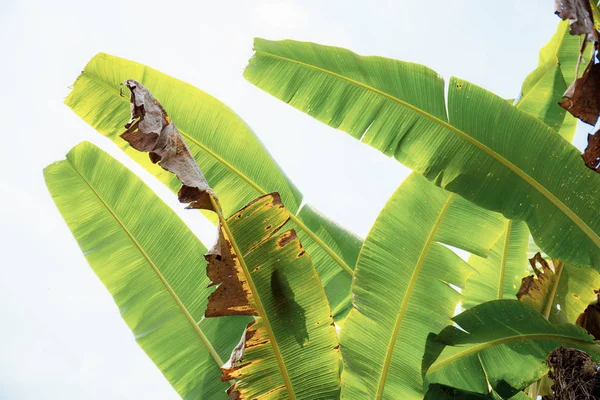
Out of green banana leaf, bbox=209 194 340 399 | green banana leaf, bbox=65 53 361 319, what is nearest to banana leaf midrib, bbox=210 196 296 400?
green banana leaf, bbox=209 194 340 399

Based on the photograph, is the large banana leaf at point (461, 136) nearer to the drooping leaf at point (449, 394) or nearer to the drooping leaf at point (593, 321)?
the drooping leaf at point (593, 321)

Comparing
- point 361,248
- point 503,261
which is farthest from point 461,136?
point 503,261

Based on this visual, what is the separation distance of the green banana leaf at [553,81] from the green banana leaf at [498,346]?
0.93 metres

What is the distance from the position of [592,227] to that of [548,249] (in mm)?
158

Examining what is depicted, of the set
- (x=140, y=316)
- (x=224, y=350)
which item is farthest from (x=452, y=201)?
(x=140, y=316)

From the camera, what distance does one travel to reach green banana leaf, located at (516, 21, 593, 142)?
7.73 feet

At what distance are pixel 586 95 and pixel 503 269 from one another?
47.0 inches

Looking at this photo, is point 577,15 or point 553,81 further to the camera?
point 553,81

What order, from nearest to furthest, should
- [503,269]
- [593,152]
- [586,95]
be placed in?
[586,95], [593,152], [503,269]

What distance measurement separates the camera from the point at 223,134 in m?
2.26

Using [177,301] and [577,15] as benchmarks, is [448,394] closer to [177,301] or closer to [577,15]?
[177,301]

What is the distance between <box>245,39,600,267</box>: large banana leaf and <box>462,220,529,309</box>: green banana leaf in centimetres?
49

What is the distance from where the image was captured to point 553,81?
242 centimetres

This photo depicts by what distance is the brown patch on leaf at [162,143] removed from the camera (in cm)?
136
